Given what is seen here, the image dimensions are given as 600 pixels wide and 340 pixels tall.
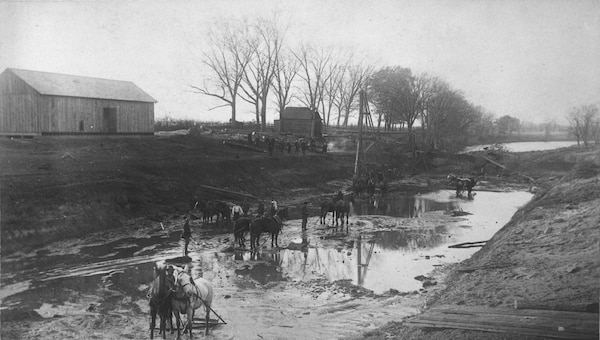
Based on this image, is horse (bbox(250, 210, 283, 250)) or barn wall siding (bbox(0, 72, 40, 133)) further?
→ barn wall siding (bbox(0, 72, 40, 133))

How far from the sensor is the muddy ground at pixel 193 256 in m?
11.0

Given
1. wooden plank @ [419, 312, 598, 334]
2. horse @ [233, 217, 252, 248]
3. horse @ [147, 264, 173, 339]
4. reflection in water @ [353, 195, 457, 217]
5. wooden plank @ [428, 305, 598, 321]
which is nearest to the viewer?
wooden plank @ [419, 312, 598, 334]

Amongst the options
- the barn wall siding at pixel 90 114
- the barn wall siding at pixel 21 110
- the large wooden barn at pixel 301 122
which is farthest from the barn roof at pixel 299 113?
the barn wall siding at pixel 21 110

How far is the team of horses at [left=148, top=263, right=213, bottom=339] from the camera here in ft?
31.9

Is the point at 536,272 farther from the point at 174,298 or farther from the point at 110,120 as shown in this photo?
the point at 110,120

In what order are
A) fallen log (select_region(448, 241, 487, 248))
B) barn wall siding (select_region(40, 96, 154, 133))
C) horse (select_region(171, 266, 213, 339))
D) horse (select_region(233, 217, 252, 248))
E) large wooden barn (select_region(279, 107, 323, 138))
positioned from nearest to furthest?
horse (select_region(171, 266, 213, 339)) < horse (select_region(233, 217, 252, 248)) < fallen log (select_region(448, 241, 487, 248)) < barn wall siding (select_region(40, 96, 154, 133)) < large wooden barn (select_region(279, 107, 323, 138))

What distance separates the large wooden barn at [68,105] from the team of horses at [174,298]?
30244 millimetres

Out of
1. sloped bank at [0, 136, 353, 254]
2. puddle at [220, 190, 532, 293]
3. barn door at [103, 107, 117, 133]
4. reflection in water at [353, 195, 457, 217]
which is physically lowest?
puddle at [220, 190, 532, 293]

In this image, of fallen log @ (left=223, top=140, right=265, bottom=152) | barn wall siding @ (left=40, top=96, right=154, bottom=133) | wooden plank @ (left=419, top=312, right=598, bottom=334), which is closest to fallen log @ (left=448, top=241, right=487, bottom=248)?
wooden plank @ (left=419, top=312, right=598, bottom=334)

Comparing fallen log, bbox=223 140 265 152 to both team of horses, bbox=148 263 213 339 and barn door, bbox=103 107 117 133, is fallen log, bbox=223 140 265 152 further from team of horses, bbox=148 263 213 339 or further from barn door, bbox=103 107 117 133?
team of horses, bbox=148 263 213 339

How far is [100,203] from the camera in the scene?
23.5m

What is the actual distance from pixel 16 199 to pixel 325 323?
1602 centimetres

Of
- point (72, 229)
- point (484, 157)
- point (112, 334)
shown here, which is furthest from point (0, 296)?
point (484, 157)

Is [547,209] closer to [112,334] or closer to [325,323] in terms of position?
[325,323]
